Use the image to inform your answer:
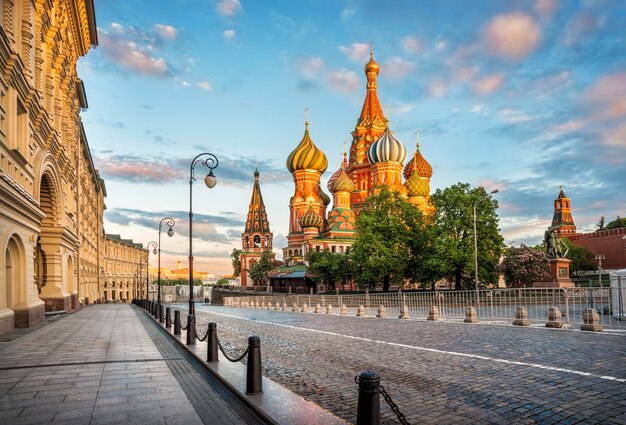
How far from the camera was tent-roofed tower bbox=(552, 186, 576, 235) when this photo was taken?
10050 centimetres

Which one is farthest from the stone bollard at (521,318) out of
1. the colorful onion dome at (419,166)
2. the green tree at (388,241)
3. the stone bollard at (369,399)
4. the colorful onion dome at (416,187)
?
the colorful onion dome at (419,166)

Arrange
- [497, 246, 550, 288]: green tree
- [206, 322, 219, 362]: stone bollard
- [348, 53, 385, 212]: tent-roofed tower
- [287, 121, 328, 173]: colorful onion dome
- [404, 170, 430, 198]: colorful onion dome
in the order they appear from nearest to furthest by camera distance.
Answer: [206, 322, 219, 362]: stone bollard, [497, 246, 550, 288]: green tree, [404, 170, 430, 198]: colorful onion dome, [348, 53, 385, 212]: tent-roofed tower, [287, 121, 328, 173]: colorful onion dome

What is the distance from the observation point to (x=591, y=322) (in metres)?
15.1

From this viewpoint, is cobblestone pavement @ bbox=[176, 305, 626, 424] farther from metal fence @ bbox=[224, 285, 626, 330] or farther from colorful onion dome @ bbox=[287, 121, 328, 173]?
colorful onion dome @ bbox=[287, 121, 328, 173]

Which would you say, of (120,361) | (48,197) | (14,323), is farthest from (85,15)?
(120,361)

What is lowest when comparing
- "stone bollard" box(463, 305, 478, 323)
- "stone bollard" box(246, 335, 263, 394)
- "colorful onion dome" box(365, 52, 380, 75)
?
"stone bollard" box(463, 305, 478, 323)

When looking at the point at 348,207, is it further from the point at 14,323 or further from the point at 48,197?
the point at 14,323

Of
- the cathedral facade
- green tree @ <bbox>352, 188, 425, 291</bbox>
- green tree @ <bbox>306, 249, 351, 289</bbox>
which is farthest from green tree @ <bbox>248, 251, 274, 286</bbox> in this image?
green tree @ <bbox>352, 188, 425, 291</bbox>

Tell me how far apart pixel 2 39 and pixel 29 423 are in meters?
11.7

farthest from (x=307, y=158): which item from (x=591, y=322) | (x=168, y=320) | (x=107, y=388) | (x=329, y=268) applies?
(x=107, y=388)

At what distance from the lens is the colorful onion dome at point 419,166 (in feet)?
284

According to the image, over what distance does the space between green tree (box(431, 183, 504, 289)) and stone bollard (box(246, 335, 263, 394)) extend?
31935 mm

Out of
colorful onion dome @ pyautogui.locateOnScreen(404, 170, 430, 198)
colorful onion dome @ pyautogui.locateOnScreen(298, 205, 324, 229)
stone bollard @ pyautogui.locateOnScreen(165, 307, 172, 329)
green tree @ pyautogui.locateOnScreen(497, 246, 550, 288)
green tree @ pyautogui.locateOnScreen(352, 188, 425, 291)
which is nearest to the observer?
stone bollard @ pyautogui.locateOnScreen(165, 307, 172, 329)

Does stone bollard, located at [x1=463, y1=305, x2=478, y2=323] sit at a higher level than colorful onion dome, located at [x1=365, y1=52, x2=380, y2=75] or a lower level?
lower
